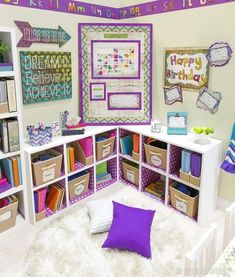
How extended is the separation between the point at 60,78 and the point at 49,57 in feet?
0.73

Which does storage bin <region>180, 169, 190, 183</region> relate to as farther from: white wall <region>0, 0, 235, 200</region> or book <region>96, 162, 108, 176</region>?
book <region>96, 162, 108, 176</region>

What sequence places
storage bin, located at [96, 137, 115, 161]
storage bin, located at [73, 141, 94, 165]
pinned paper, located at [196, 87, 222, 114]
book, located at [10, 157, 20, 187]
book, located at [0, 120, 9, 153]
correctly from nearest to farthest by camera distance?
1. book, located at [0, 120, 9, 153]
2. book, located at [10, 157, 20, 187]
3. pinned paper, located at [196, 87, 222, 114]
4. storage bin, located at [73, 141, 94, 165]
5. storage bin, located at [96, 137, 115, 161]

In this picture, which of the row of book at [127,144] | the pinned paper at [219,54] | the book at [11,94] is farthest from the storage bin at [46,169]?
the pinned paper at [219,54]

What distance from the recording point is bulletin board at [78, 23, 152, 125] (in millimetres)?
2709

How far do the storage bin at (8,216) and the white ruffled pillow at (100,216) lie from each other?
2.05ft

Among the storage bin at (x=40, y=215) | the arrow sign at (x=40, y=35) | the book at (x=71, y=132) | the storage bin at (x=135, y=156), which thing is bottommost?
the storage bin at (x=40, y=215)

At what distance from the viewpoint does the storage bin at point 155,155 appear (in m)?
2.54

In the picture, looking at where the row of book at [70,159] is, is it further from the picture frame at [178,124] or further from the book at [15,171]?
the picture frame at [178,124]

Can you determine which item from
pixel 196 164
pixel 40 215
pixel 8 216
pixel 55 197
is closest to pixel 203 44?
pixel 196 164

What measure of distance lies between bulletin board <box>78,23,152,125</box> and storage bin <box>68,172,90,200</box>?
1.93 feet

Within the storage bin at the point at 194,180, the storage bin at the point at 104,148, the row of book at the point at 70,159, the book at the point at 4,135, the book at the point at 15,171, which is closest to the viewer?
the book at the point at 4,135

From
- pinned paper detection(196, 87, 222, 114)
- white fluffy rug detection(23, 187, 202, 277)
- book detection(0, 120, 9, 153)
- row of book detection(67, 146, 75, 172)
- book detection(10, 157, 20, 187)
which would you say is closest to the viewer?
white fluffy rug detection(23, 187, 202, 277)

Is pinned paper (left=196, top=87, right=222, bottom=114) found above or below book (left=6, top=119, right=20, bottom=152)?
above

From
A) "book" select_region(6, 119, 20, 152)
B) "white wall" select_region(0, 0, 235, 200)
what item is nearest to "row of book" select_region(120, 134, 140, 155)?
"white wall" select_region(0, 0, 235, 200)
